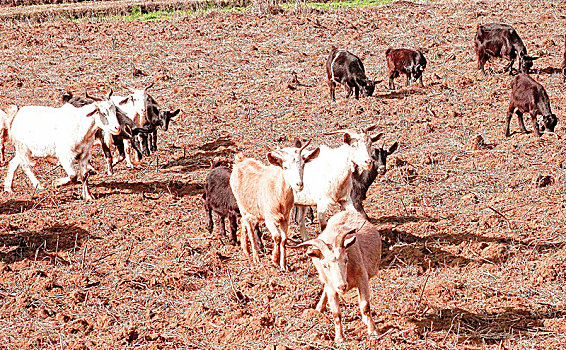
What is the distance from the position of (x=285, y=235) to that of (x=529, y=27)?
1739 cm

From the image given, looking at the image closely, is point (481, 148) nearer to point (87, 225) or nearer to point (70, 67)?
point (87, 225)

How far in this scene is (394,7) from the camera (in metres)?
29.3

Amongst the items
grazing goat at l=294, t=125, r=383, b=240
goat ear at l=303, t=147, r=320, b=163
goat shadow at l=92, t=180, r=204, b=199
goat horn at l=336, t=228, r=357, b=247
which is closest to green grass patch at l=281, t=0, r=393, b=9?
goat shadow at l=92, t=180, r=204, b=199

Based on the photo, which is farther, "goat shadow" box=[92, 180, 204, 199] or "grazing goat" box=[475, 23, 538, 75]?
"grazing goat" box=[475, 23, 538, 75]

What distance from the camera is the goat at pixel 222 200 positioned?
31.8 feet

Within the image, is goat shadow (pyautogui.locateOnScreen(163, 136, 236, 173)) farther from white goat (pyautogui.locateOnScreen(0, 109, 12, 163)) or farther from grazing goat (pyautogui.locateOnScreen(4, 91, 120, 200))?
white goat (pyautogui.locateOnScreen(0, 109, 12, 163))

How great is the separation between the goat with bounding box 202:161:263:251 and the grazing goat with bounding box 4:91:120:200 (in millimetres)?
2449

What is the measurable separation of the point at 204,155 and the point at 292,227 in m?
4.23

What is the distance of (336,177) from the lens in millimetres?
9383

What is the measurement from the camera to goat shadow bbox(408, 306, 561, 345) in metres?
6.90

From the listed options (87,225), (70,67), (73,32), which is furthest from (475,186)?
(73,32)

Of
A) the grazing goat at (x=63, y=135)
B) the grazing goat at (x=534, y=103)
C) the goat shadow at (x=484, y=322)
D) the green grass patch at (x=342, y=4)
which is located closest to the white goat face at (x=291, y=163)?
the goat shadow at (x=484, y=322)

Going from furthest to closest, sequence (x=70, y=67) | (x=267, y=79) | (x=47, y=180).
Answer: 1. (x=70, y=67)
2. (x=267, y=79)
3. (x=47, y=180)

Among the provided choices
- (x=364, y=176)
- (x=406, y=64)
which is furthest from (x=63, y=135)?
(x=406, y=64)
